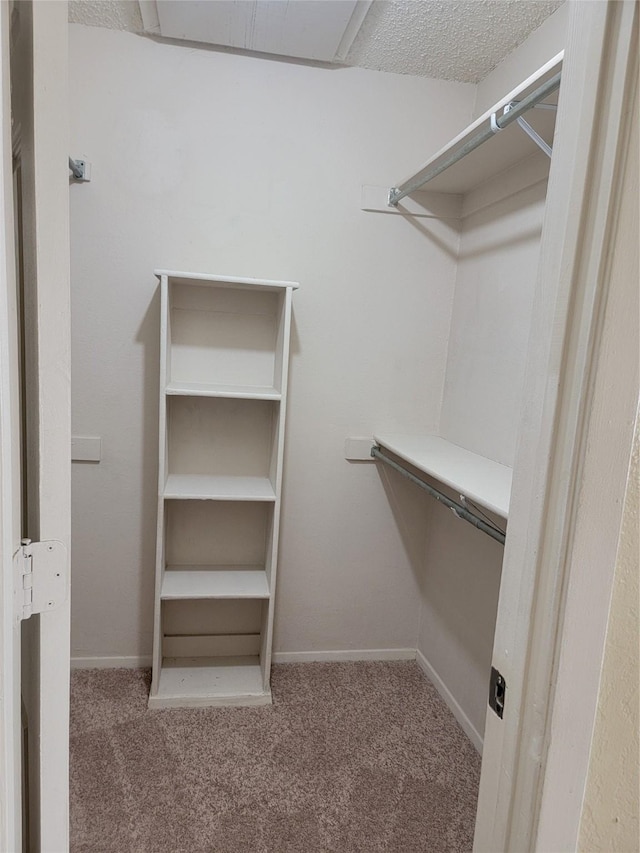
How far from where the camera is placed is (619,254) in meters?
0.57

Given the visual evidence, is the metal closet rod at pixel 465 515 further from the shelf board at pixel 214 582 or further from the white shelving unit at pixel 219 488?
the shelf board at pixel 214 582

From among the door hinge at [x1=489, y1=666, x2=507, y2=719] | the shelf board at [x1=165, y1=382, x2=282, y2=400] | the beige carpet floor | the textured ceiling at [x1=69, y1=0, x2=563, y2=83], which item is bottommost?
the beige carpet floor

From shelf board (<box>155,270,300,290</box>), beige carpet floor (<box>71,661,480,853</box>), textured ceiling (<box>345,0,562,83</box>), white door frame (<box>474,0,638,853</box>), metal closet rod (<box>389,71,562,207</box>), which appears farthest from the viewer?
shelf board (<box>155,270,300,290</box>)

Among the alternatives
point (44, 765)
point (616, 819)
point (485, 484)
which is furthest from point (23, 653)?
point (485, 484)

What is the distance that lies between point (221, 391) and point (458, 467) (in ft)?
3.01

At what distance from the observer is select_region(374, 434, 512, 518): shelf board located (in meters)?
1.50

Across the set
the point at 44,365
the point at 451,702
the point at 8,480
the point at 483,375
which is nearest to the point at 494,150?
the point at 483,375

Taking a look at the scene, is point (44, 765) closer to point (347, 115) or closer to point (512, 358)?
point (512, 358)

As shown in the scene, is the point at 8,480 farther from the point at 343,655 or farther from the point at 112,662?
the point at 343,655

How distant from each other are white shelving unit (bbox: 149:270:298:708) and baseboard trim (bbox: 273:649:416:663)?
0.16 metres

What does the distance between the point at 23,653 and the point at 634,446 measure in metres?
0.89

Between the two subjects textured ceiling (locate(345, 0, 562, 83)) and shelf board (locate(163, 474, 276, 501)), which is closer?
textured ceiling (locate(345, 0, 562, 83))

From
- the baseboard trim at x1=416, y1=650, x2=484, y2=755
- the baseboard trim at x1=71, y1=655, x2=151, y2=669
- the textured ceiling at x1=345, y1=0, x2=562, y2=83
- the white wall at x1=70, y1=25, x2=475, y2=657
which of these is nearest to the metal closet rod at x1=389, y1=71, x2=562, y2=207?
the white wall at x1=70, y1=25, x2=475, y2=657

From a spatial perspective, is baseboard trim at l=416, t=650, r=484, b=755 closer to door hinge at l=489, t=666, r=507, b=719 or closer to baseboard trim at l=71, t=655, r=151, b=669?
baseboard trim at l=71, t=655, r=151, b=669
